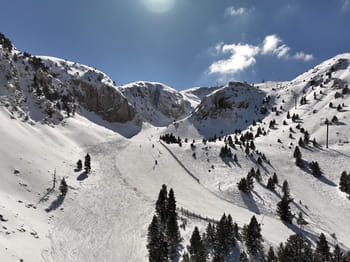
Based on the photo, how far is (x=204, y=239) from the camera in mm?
28375

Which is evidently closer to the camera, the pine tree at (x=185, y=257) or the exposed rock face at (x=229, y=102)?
the pine tree at (x=185, y=257)

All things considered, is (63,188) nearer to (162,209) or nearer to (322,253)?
(162,209)

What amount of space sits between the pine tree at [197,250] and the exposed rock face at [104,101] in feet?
391

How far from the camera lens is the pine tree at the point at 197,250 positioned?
81.7 feet

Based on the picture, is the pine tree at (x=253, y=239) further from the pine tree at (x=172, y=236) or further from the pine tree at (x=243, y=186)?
the pine tree at (x=243, y=186)

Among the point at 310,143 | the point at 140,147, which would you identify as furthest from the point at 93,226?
the point at 310,143

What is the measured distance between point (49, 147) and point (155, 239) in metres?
36.7

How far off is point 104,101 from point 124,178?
101639 mm

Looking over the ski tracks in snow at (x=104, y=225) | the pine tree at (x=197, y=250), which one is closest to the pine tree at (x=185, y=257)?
the pine tree at (x=197, y=250)

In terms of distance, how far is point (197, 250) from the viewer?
25.5 meters

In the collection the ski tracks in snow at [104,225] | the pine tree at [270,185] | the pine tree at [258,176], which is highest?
the pine tree at [258,176]

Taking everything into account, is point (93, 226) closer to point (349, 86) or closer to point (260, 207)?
point (260, 207)

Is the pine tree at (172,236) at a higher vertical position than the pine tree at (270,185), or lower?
lower

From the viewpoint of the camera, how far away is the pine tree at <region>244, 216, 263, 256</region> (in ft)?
91.5
